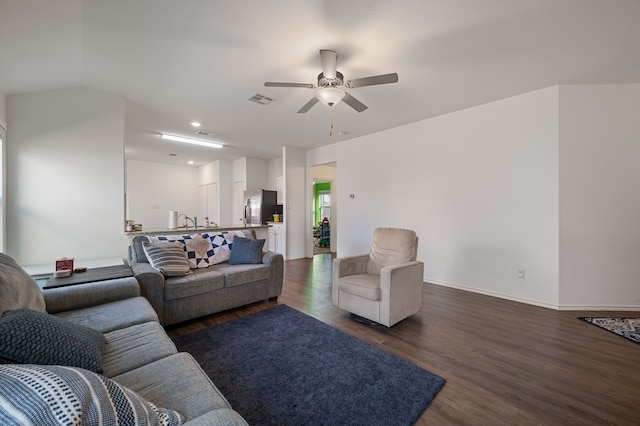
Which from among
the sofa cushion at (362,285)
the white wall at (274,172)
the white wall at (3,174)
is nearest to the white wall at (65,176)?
the white wall at (3,174)

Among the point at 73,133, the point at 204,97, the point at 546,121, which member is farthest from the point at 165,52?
the point at 546,121

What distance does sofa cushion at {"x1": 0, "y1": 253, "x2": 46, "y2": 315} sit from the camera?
135 centimetres

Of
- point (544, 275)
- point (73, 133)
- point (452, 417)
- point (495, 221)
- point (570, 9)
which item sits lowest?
point (452, 417)

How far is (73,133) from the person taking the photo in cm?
312

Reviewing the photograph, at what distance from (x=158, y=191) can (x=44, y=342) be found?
8.34 metres

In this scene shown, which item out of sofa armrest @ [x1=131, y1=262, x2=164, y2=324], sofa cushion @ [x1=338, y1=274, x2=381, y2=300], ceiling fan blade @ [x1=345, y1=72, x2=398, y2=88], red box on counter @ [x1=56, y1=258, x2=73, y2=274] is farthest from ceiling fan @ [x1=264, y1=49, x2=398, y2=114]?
red box on counter @ [x1=56, y1=258, x2=73, y2=274]

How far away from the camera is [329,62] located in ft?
7.63

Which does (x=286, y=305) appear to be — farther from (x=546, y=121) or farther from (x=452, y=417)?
(x=546, y=121)

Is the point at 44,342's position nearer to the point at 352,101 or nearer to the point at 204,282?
the point at 204,282

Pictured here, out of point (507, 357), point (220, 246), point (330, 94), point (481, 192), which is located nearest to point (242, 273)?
point (220, 246)

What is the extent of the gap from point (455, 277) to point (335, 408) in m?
3.08

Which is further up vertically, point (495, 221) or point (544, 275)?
point (495, 221)

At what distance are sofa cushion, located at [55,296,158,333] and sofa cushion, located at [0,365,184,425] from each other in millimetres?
1124

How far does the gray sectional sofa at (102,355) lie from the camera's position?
2.35ft
